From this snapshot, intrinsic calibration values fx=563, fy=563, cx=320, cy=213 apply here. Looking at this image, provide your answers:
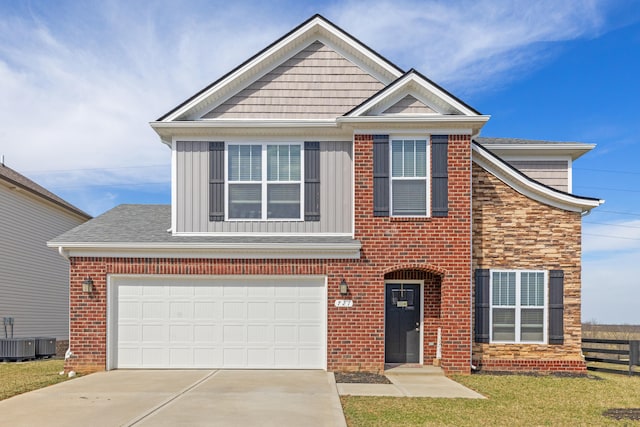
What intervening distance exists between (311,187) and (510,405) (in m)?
6.70

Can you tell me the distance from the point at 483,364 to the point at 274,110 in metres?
8.02

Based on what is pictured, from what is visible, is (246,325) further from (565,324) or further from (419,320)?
(565,324)

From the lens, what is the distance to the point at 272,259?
13.2 metres

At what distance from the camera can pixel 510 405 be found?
9484mm

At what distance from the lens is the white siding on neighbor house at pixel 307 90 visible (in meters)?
14.1

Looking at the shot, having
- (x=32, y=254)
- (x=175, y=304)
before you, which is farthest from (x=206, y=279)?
(x=32, y=254)

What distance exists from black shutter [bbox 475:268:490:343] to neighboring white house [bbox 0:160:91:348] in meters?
15.3

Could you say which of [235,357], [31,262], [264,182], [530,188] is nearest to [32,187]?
[31,262]

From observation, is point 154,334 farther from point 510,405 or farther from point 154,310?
point 510,405

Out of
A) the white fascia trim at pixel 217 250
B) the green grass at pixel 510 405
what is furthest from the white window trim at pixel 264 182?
the green grass at pixel 510 405

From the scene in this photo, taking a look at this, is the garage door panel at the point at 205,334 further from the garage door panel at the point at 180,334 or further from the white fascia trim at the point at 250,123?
the white fascia trim at the point at 250,123

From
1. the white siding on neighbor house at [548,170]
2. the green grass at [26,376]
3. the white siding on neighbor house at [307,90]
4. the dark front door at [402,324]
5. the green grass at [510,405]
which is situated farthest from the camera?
the white siding on neighbor house at [548,170]

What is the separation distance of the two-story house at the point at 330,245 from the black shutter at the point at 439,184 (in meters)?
0.05

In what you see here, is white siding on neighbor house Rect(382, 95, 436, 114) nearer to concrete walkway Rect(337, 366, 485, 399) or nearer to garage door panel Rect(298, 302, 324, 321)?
garage door panel Rect(298, 302, 324, 321)
